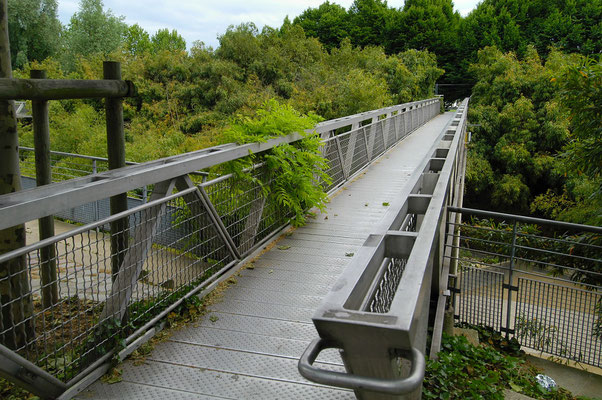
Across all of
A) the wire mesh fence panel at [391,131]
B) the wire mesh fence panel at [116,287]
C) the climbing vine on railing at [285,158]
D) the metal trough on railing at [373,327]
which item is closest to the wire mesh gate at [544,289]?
the climbing vine on railing at [285,158]

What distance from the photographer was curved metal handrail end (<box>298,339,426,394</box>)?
1.29 metres

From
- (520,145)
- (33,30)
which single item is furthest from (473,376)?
(33,30)

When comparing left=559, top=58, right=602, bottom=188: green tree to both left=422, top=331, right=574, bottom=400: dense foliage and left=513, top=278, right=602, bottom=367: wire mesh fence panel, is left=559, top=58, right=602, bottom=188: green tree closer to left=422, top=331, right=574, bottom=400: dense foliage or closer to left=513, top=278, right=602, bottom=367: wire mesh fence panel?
left=513, top=278, right=602, bottom=367: wire mesh fence panel

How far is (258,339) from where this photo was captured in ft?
11.3

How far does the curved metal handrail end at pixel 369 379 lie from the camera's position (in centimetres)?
129

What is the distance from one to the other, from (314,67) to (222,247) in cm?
2803

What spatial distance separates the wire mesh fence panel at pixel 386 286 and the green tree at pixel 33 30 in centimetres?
4281

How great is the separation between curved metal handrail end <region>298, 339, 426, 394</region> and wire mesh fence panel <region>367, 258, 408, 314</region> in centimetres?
67

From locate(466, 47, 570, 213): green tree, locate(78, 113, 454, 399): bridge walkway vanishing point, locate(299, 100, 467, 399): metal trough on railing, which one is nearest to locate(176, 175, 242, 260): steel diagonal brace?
locate(78, 113, 454, 399): bridge walkway vanishing point

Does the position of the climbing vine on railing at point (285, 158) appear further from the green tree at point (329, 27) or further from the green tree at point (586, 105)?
the green tree at point (329, 27)

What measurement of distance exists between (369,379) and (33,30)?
47542 mm

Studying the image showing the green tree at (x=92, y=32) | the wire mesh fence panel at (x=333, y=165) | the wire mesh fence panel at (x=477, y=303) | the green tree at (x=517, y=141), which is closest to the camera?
the wire mesh fence panel at (x=477, y=303)

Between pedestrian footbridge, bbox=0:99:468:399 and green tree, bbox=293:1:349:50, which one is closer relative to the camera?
pedestrian footbridge, bbox=0:99:468:399

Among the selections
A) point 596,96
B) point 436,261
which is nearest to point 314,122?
point 436,261
